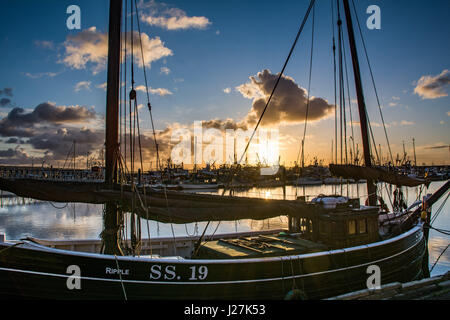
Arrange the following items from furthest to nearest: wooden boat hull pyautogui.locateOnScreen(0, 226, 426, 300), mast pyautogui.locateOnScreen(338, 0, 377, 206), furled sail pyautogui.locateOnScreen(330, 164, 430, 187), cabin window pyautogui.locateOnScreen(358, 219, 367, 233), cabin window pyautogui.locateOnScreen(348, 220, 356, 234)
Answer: mast pyautogui.locateOnScreen(338, 0, 377, 206), furled sail pyautogui.locateOnScreen(330, 164, 430, 187), cabin window pyautogui.locateOnScreen(358, 219, 367, 233), cabin window pyautogui.locateOnScreen(348, 220, 356, 234), wooden boat hull pyautogui.locateOnScreen(0, 226, 426, 300)

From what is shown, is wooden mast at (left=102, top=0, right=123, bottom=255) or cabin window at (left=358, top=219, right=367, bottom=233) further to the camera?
cabin window at (left=358, top=219, right=367, bottom=233)

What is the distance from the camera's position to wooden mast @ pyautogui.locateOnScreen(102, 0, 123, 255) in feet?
28.5

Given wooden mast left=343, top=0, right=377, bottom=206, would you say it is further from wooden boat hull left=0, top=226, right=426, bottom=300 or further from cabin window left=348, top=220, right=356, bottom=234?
wooden boat hull left=0, top=226, right=426, bottom=300

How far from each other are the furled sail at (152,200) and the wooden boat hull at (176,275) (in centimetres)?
140

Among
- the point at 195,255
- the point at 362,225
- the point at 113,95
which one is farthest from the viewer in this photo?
the point at 362,225

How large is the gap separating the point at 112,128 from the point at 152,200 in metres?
2.45

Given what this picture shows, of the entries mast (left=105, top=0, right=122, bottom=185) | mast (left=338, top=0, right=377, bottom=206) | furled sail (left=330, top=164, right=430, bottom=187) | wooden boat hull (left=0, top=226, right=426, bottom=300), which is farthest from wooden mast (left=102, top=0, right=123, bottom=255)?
mast (left=338, top=0, right=377, bottom=206)

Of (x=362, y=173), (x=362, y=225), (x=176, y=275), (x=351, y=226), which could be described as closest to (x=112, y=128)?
Result: (x=176, y=275)

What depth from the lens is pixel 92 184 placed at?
855cm

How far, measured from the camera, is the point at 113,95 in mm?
8930

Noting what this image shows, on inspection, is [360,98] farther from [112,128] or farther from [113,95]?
[112,128]

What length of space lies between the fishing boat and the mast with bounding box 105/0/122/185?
29 millimetres

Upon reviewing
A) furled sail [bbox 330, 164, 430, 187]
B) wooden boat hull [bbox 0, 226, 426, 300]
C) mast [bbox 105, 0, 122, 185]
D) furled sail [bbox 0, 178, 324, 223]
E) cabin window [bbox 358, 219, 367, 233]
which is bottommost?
wooden boat hull [bbox 0, 226, 426, 300]
